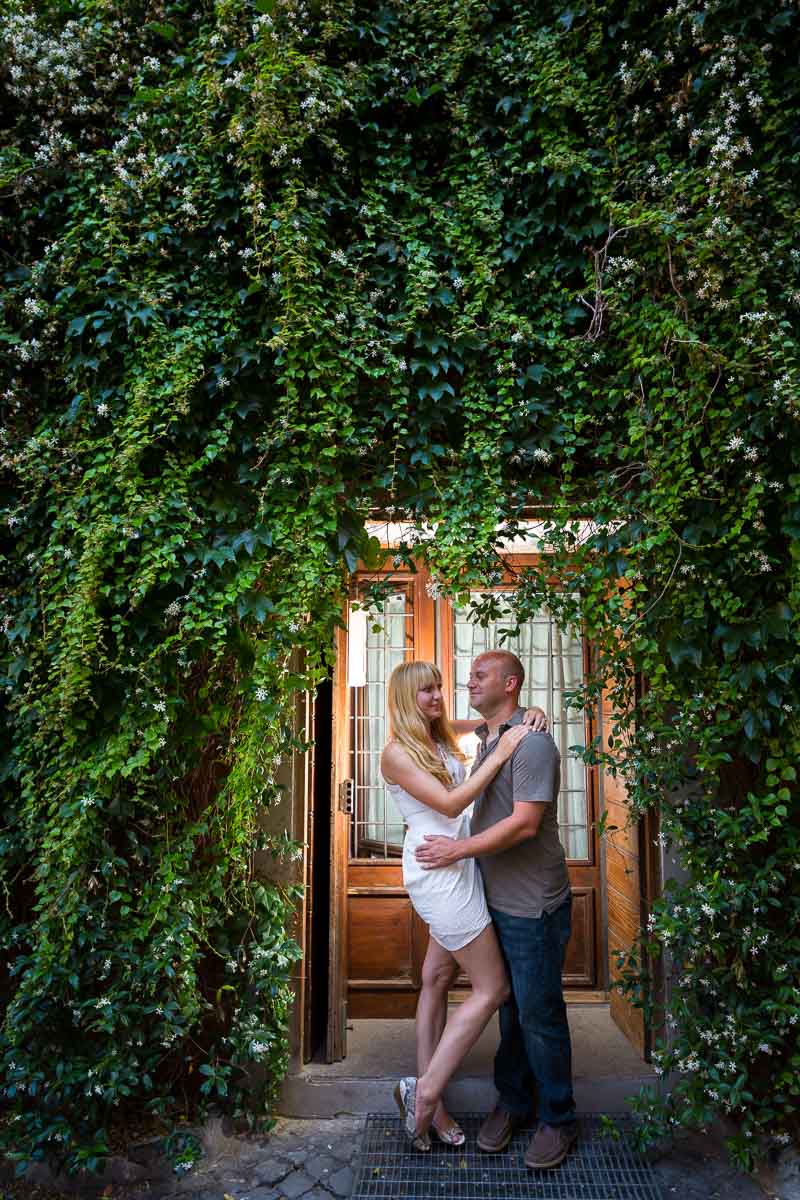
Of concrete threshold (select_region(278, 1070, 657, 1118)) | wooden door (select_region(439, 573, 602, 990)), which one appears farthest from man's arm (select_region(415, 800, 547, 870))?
wooden door (select_region(439, 573, 602, 990))

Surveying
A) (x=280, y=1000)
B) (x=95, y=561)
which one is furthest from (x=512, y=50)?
(x=280, y=1000)

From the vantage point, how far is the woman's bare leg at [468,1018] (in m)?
2.85

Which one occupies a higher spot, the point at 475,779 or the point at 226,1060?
the point at 475,779

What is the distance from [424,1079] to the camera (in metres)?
2.89

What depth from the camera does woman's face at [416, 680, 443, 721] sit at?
10.3ft

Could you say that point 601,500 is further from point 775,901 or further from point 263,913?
point 263,913

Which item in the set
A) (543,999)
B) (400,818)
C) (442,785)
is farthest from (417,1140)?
(400,818)

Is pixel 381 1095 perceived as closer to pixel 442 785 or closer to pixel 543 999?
pixel 543 999

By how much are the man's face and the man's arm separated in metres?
0.44

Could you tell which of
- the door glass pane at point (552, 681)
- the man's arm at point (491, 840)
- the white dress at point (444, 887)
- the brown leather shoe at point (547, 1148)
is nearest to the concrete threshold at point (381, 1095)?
the brown leather shoe at point (547, 1148)

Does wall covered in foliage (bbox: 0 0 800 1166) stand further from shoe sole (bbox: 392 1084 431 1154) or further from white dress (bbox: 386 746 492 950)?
white dress (bbox: 386 746 492 950)

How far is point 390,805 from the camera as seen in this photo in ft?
16.1

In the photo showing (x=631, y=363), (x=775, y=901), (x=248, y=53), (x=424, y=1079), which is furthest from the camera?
(x=248, y=53)

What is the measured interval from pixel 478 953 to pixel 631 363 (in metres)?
2.44
